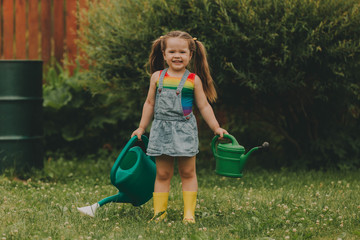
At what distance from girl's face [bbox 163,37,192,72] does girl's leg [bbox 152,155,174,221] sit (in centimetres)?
65

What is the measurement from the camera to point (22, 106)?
19.8ft

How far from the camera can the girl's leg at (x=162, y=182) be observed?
4059 mm

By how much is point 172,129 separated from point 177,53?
1.78ft

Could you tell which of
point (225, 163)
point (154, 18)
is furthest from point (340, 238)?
point (154, 18)

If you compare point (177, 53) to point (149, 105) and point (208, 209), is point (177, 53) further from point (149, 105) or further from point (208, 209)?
point (208, 209)

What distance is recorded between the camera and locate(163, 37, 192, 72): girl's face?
13.1ft

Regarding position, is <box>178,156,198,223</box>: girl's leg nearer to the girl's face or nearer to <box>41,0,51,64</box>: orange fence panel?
the girl's face

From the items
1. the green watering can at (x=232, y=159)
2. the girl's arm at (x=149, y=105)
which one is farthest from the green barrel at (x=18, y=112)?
the green watering can at (x=232, y=159)

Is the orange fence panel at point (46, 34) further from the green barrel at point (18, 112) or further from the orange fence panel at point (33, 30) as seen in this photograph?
the green barrel at point (18, 112)

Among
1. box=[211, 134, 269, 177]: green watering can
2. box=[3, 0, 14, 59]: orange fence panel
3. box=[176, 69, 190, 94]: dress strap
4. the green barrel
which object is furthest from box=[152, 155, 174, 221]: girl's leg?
box=[3, 0, 14, 59]: orange fence panel

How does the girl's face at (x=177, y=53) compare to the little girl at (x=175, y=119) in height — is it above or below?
above

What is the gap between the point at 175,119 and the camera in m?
3.96

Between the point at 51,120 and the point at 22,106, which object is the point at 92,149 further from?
the point at 22,106

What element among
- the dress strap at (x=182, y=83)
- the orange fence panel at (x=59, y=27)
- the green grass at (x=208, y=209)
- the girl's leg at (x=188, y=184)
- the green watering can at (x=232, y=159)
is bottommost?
the green grass at (x=208, y=209)
